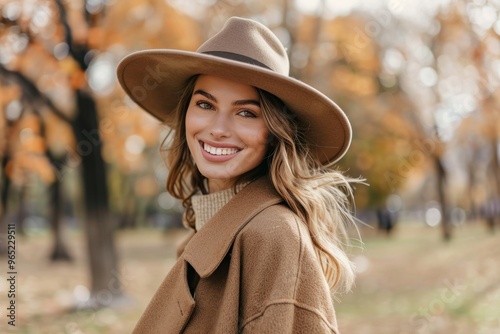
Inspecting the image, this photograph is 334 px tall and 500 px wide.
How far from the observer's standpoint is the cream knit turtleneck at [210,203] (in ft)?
7.67

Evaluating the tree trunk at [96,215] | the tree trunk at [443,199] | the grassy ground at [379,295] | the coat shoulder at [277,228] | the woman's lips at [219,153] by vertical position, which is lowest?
the tree trunk at [443,199]

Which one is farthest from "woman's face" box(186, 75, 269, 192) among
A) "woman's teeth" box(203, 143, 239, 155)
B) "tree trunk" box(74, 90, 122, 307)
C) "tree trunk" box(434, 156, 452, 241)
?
"tree trunk" box(434, 156, 452, 241)

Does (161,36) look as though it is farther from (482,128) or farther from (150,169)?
(150,169)

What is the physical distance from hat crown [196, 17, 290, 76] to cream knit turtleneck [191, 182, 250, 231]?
474 millimetres

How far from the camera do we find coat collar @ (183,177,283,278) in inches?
77.5

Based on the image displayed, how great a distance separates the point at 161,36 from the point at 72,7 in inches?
132

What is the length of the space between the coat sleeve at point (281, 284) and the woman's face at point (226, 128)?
34 centimetres

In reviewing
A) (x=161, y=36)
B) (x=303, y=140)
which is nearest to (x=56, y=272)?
(x=161, y=36)

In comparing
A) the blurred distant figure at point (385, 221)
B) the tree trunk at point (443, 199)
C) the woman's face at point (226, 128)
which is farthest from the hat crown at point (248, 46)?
the blurred distant figure at point (385, 221)

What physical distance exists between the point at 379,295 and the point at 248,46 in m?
9.51

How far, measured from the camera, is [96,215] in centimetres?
923

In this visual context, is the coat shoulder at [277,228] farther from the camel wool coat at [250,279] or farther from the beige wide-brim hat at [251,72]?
the beige wide-brim hat at [251,72]

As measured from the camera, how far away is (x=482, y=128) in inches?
688

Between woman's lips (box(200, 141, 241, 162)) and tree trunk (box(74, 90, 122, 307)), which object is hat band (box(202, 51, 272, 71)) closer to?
woman's lips (box(200, 141, 241, 162))
